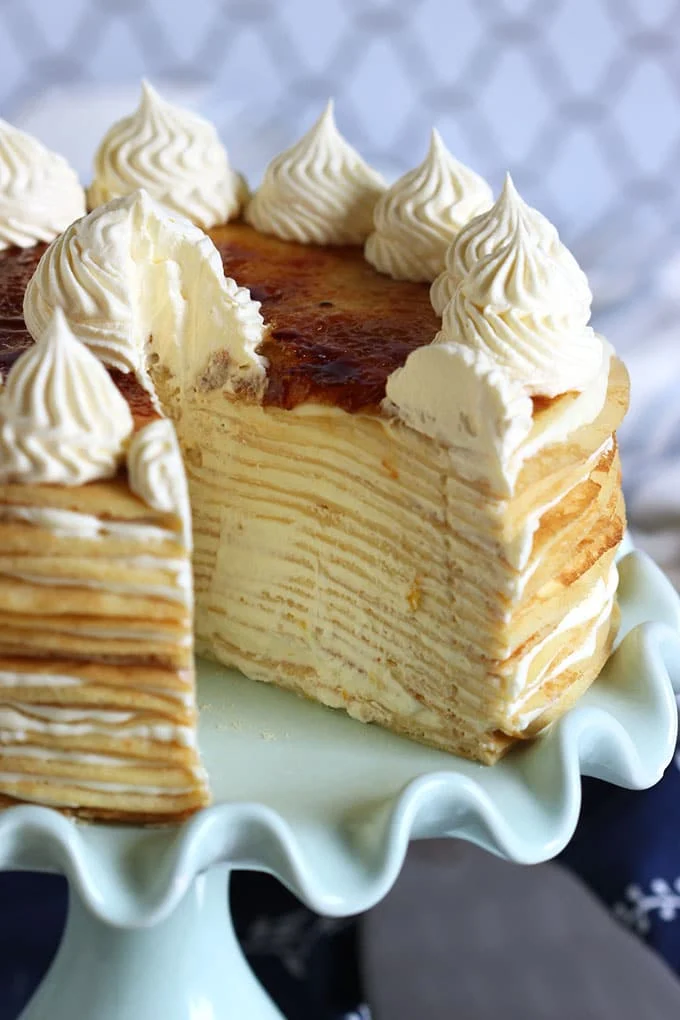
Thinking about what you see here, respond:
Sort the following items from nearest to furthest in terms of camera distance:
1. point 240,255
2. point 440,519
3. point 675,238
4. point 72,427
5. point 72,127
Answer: point 72,427 < point 440,519 < point 240,255 < point 72,127 < point 675,238

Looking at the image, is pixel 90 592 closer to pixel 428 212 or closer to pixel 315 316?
pixel 315 316

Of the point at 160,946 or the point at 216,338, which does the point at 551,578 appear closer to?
the point at 216,338

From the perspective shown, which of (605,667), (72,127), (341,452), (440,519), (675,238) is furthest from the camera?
(675,238)

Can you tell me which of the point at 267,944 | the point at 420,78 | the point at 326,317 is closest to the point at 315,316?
the point at 326,317

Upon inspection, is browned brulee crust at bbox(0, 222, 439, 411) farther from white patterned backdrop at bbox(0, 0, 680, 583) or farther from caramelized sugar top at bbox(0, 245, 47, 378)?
white patterned backdrop at bbox(0, 0, 680, 583)

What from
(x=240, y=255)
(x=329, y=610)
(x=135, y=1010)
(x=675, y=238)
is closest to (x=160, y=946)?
(x=135, y=1010)

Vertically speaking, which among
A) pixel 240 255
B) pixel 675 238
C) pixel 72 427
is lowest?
pixel 675 238

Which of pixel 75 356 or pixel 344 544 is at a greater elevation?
pixel 75 356

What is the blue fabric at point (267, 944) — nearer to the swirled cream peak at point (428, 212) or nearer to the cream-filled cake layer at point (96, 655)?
the cream-filled cake layer at point (96, 655)
